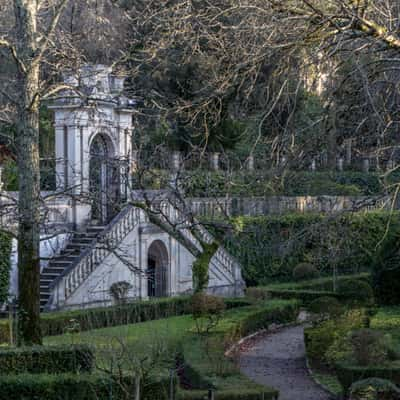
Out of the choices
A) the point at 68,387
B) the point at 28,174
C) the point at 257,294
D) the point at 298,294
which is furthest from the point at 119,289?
the point at 68,387

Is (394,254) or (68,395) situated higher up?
(394,254)

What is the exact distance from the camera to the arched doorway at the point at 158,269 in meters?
28.1

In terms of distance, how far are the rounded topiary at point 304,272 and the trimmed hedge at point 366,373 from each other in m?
17.3

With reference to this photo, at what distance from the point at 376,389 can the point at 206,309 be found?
22.3ft

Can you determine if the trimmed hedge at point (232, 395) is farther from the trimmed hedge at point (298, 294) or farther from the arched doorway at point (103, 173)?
the arched doorway at point (103, 173)

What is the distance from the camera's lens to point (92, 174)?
28250mm

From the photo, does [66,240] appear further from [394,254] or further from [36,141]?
[36,141]

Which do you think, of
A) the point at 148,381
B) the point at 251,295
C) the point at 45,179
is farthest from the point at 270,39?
the point at 45,179

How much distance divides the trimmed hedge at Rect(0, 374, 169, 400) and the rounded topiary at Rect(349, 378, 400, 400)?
124 inches

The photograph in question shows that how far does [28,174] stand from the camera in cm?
1455

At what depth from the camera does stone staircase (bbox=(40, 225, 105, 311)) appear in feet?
78.9

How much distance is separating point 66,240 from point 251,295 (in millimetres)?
6204

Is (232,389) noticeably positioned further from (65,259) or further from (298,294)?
(298,294)

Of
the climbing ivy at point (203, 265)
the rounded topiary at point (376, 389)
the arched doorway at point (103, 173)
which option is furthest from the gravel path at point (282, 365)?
the arched doorway at point (103, 173)
